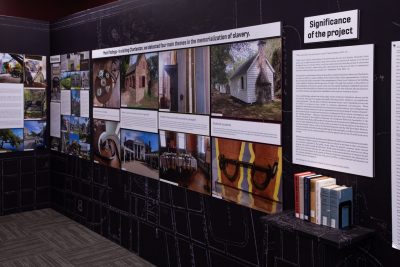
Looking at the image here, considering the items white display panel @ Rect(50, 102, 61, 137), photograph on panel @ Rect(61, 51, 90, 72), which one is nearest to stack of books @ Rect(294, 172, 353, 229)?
photograph on panel @ Rect(61, 51, 90, 72)

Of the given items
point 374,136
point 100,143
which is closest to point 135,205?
point 100,143

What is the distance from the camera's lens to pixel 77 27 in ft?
15.6

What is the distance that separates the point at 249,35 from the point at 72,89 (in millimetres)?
2841

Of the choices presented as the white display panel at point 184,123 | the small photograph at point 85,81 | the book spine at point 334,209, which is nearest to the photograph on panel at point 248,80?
the white display panel at point 184,123

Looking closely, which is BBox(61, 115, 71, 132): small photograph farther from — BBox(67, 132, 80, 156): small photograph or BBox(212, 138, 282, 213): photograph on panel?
BBox(212, 138, 282, 213): photograph on panel

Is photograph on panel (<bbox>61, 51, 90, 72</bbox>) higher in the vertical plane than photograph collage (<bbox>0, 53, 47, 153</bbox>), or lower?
higher

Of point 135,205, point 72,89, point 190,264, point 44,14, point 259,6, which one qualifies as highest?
point 44,14

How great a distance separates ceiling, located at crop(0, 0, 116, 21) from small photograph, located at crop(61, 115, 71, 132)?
1838mm

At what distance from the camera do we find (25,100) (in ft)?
17.4

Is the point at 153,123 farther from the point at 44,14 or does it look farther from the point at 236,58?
the point at 44,14

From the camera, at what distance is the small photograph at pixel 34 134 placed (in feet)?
→ 17.5

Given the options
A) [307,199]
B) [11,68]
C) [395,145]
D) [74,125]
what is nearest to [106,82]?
[74,125]

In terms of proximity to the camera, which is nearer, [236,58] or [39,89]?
[236,58]

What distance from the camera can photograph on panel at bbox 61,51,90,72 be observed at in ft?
15.1
